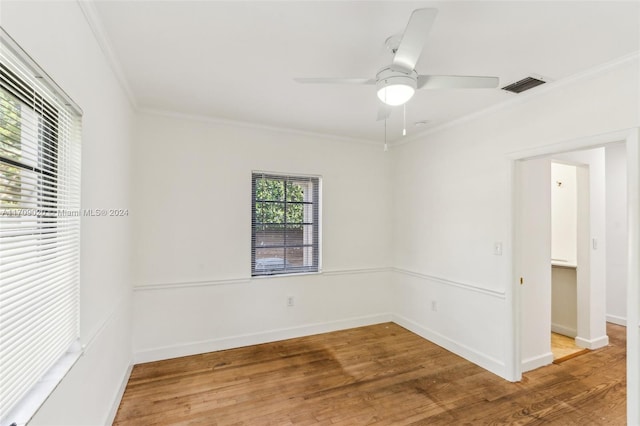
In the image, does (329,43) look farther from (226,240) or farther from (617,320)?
(617,320)

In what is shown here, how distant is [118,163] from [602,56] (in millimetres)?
3654

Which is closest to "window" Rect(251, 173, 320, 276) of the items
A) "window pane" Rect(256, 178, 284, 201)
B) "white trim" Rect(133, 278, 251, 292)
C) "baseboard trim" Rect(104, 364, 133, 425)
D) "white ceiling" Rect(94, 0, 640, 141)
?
"window pane" Rect(256, 178, 284, 201)

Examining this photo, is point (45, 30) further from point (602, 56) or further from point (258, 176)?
point (602, 56)

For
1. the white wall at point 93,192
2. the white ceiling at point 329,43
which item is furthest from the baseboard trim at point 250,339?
the white ceiling at point 329,43

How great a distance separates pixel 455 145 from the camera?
351 centimetres

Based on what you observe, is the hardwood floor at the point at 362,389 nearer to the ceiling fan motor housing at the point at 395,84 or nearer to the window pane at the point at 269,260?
the window pane at the point at 269,260

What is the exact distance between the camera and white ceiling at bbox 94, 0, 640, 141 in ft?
5.37

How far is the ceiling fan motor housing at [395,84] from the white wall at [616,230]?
15.3 feet

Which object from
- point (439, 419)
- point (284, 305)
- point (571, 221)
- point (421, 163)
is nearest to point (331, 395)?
point (439, 419)

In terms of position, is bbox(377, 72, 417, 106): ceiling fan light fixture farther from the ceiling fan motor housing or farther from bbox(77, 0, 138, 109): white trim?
bbox(77, 0, 138, 109): white trim

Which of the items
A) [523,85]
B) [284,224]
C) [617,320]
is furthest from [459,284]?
[617,320]

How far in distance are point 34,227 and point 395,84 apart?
1.83 m

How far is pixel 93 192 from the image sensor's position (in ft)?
6.08

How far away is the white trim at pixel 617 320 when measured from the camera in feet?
14.2
